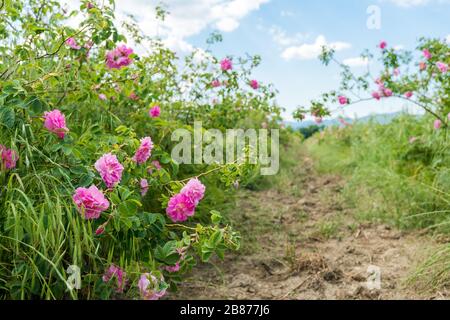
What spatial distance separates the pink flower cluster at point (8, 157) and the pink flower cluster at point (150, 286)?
0.67 m

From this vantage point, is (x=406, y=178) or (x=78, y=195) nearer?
(x=78, y=195)

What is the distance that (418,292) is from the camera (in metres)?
2.58

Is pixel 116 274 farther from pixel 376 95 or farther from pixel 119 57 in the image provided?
pixel 376 95

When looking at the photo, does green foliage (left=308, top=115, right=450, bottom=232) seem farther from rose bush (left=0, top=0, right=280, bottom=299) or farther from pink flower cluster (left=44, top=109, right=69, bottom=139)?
pink flower cluster (left=44, top=109, right=69, bottom=139)

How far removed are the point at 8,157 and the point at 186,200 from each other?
709mm

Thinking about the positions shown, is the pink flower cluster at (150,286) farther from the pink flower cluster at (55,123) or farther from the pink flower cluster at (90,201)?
the pink flower cluster at (55,123)

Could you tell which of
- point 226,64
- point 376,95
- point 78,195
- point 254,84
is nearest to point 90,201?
point 78,195

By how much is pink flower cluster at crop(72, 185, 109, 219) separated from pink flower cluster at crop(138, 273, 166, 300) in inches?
12.8

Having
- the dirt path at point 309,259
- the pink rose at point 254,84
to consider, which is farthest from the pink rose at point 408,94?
the pink rose at point 254,84

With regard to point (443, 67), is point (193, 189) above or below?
below

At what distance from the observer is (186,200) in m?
1.96

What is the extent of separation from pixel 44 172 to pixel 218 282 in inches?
53.3

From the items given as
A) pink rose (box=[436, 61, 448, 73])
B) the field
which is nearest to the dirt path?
the field
